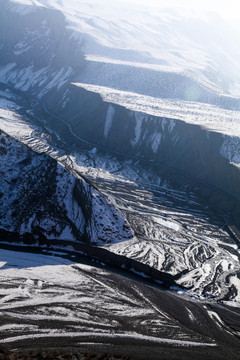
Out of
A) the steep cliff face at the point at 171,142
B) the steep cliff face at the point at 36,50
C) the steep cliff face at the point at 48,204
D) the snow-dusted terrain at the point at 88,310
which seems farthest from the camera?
the steep cliff face at the point at 36,50

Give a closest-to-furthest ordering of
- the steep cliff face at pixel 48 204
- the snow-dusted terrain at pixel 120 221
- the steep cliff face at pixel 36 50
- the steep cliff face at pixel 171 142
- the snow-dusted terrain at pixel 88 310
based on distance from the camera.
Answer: the snow-dusted terrain at pixel 88 310 < the snow-dusted terrain at pixel 120 221 < the steep cliff face at pixel 48 204 < the steep cliff face at pixel 171 142 < the steep cliff face at pixel 36 50

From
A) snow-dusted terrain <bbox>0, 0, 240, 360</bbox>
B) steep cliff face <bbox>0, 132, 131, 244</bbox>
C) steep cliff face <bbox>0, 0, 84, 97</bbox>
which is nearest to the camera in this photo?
snow-dusted terrain <bbox>0, 0, 240, 360</bbox>

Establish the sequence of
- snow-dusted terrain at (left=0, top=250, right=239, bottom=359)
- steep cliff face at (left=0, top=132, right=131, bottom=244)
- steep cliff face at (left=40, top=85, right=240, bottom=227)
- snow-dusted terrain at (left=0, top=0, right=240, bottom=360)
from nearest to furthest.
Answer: snow-dusted terrain at (left=0, top=250, right=239, bottom=359)
snow-dusted terrain at (left=0, top=0, right=240, bottom=360)
steep cliff face at (left=0, top=132, right=131, bottom=244)
steep cliff face at (left=40, top=85, right=240, bottom=227)

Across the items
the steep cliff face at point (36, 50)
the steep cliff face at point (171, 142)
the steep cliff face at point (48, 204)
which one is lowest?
the steep cliff face at point (48, 204)

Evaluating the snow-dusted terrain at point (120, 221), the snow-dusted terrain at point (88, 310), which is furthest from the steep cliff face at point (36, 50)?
the snow-dusted terrain at point (88, 310)

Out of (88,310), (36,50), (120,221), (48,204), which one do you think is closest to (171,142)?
(120,221)

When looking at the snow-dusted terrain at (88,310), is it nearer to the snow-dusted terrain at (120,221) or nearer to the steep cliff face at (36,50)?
the snow-dusted terrain at (120,221)

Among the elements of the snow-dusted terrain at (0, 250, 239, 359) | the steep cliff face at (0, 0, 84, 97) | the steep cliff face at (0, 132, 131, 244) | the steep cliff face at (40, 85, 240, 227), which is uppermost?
the steep cliff face at (0, 0, 84, 97)

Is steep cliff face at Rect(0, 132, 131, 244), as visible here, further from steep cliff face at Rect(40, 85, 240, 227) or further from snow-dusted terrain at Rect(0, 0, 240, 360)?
steep cliff face at Rect(40, 85, 240, 227)

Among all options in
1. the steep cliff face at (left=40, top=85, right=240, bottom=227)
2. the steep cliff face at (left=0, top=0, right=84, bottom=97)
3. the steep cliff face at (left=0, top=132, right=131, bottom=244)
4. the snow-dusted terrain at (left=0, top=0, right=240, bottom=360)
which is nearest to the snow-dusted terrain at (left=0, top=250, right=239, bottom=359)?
the snow-dusted terrain at (left=0, top=0, right=240, bottom=360)

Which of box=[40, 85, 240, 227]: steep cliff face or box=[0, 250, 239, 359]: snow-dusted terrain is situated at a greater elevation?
box=[40, 85, 240, 227]: steep cliff face

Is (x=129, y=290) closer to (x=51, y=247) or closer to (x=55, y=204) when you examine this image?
(x=51, y=247)

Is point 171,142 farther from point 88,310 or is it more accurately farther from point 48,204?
point 88,310
